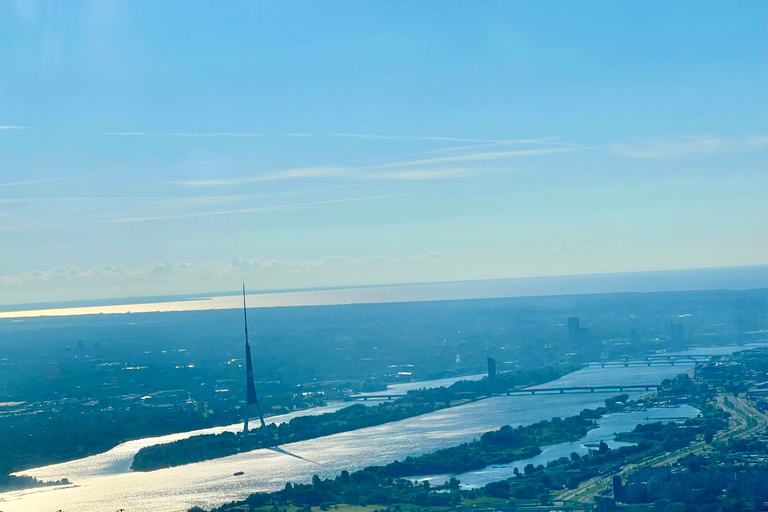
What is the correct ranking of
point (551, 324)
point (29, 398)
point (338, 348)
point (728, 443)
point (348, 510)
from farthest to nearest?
point (551, 324), point (338, 348), point (29, 398), point (728, 443), point (348, 510)

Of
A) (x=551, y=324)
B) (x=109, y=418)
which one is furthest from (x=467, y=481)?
(x=551, y=324)

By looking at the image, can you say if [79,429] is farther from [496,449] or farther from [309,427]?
[496,449]

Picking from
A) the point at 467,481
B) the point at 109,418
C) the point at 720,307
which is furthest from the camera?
the point at 720,307

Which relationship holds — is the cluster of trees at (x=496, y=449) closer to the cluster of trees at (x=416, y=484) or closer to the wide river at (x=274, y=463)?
the cluster of trees at (x=416, y=484)

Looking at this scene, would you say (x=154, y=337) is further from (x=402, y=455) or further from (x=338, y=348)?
(x=402, y=455)

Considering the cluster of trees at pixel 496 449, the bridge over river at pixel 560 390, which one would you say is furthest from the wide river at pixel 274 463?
the bridge over river at pixel 560 390
